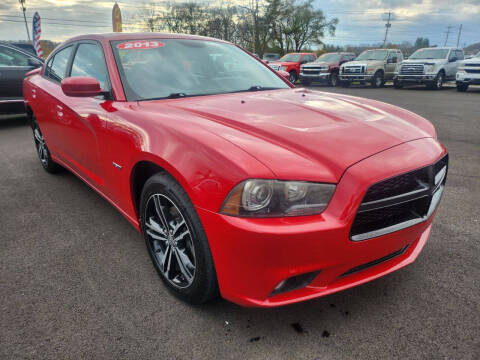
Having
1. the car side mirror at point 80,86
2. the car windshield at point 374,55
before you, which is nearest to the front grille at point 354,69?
the car windshield at point 374,55

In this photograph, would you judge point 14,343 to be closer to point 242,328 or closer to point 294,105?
point 242,328

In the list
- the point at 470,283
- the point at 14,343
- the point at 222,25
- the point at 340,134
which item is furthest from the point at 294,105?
the point at 222,25

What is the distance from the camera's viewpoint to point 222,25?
1741 inches

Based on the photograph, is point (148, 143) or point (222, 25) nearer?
point (148, 143)

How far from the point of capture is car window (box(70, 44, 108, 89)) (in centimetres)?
285

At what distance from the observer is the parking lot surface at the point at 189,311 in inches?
Result: 72.5

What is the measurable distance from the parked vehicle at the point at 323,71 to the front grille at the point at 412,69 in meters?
3.69

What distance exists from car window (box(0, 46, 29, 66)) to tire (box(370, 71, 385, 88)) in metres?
15.1

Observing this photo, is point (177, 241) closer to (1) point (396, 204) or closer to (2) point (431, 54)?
(1) point (396, 204)

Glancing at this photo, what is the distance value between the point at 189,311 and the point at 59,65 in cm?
314

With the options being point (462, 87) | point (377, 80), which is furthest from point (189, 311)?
point (377, 80)

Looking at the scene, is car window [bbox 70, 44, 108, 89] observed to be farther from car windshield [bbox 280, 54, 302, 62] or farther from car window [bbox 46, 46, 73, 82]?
car windshield [bbox 280, 54, 302, 62]

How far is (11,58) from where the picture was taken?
7469mm

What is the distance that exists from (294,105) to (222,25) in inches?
1794
